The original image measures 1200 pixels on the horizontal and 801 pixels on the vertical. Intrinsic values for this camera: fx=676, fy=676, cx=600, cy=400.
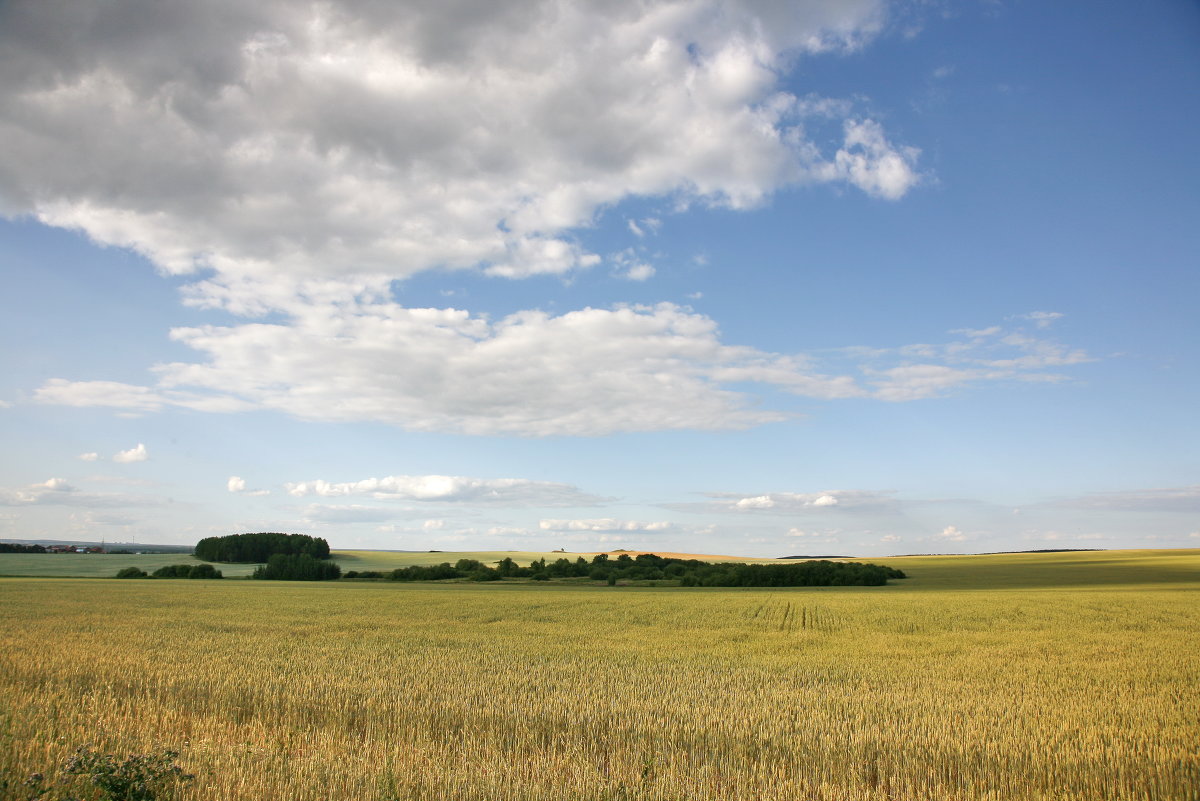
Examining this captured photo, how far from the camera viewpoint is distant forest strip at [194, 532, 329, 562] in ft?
389

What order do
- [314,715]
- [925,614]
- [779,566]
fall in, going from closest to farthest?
[314,715]
[925,614]
[779,566]

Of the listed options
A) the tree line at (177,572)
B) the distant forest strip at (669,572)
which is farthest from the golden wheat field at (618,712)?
the tree line at (177,572)

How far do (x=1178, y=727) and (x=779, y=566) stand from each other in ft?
252

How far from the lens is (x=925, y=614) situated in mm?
32312

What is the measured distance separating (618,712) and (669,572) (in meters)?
88.9

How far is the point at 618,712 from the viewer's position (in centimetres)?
1142

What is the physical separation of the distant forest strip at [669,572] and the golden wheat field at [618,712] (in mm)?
59419

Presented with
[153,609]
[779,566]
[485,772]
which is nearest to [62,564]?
[153,609]

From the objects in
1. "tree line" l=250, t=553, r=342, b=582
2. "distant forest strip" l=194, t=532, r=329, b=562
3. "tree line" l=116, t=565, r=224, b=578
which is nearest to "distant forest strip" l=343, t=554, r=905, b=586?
"tree line" l=250, t=553, r=342, b=582

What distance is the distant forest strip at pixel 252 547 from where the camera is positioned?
118625 mm

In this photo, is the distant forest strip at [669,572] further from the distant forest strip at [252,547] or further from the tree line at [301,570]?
the distant forest strip at [252,547]

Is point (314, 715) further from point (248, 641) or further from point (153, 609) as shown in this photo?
point (153, 609)

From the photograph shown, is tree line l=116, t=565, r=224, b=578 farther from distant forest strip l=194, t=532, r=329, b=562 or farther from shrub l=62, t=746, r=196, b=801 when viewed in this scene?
shrub l=62, t=746, r=196, b=801

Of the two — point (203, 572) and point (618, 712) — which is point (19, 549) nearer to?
point (203, 572)
